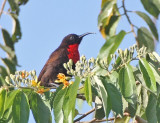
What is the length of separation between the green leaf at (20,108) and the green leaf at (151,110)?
699 millimetres

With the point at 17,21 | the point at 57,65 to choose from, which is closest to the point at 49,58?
the point at 57,65

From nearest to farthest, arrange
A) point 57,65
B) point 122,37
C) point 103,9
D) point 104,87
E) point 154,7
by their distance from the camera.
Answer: point 104,87 → point 122,37 → point 154,7 → point 103,9 → point 57,65

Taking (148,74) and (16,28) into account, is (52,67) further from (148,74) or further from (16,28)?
(148,74)

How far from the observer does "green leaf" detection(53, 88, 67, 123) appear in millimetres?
2759

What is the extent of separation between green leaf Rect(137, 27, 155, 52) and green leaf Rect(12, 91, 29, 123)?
1.83 meters

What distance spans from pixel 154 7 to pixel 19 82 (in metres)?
1.94

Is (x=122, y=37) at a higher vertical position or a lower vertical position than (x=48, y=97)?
higher

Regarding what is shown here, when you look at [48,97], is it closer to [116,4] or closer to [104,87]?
[104,87]

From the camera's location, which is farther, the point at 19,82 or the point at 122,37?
the point at 122,37

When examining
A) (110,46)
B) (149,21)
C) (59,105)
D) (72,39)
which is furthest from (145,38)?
(72,39)

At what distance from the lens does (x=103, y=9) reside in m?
4.73

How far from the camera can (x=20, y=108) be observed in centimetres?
277

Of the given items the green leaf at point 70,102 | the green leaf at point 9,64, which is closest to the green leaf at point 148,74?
the green leaf at point 70,102

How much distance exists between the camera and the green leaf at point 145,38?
4438mm
